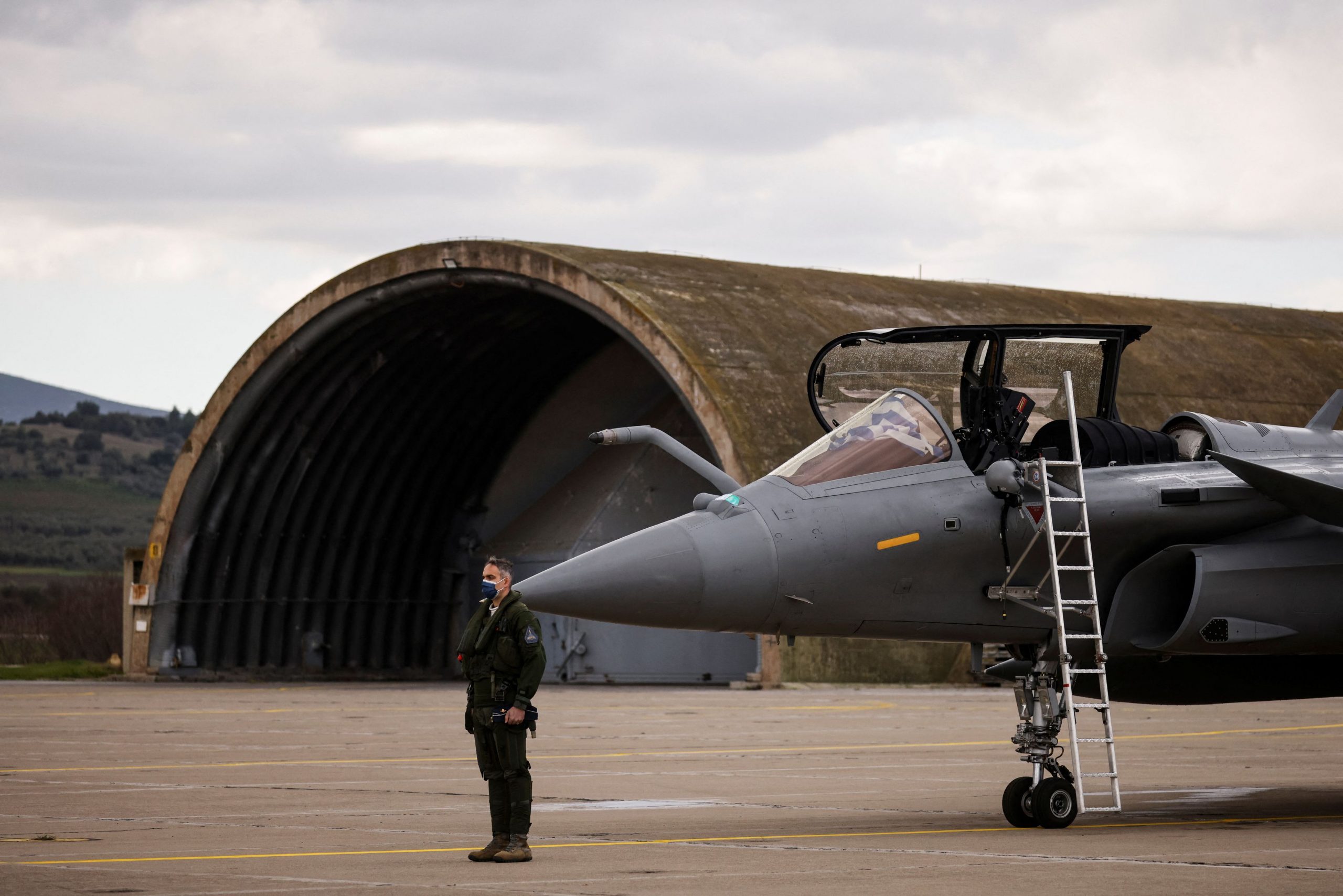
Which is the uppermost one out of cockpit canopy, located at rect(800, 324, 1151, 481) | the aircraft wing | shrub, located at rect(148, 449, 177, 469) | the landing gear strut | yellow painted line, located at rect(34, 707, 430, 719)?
shrub, located at rect(148, 449, 177, 469)

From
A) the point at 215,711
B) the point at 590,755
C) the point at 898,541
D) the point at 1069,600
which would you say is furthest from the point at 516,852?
the point at 215,711

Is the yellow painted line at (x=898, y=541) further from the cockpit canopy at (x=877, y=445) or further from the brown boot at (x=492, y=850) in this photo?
the brown boot at (x=492, y=850)

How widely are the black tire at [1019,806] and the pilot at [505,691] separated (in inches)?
119

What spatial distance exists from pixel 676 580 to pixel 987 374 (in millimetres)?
2862

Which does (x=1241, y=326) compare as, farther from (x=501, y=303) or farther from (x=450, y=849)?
(x=450, y=849)

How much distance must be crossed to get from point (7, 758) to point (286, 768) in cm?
292

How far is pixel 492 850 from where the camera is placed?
9586 millimetres

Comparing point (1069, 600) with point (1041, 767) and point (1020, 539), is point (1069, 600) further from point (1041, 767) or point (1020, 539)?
point (1041, 767)

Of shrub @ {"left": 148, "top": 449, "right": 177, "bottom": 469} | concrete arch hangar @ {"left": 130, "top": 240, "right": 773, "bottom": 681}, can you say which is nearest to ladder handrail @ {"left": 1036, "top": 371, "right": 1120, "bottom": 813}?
concrete arch hangar @ {"left": 130, "top": 240, "right": 773, "bottom": 681}

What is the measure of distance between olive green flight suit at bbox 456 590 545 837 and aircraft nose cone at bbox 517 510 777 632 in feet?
0.57

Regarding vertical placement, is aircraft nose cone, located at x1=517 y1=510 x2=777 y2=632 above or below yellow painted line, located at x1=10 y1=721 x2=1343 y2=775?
above

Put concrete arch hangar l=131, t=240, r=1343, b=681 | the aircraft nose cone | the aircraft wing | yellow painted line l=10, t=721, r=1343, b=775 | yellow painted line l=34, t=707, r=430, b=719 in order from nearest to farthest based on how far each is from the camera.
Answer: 1. the aircraft nose cone
2. the aircraft wing
3. yellow painted line l=10, t=721, r=1343, b=775
4. yellow painted line l=34, t=707, r=430, b=719
5. concrete arch hangar l=131, t=240, r=1343, b=681

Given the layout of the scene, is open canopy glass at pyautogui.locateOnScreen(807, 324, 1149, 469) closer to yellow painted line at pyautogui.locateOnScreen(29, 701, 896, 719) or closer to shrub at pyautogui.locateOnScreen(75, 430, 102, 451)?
yellow painted line at pyautogui.locateOnScreen(29, 701, 896, 719)

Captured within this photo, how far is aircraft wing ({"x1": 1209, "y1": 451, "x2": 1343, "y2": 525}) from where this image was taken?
36.1ft
